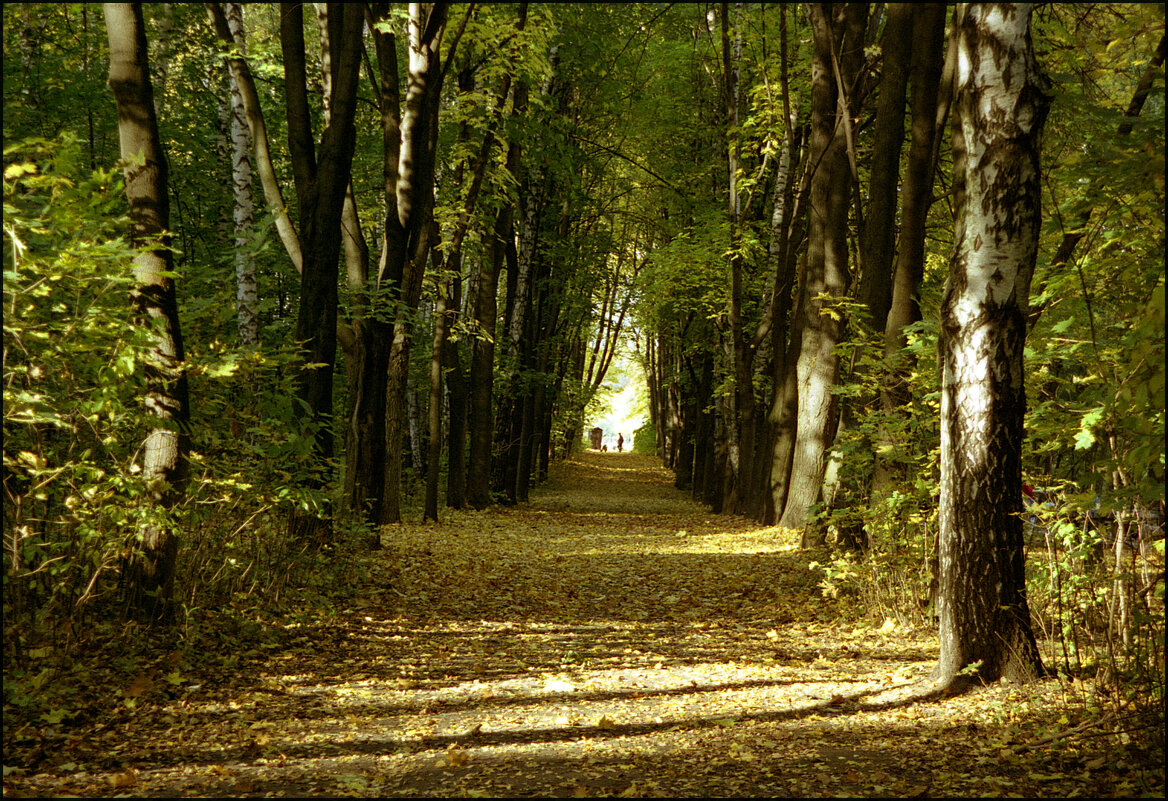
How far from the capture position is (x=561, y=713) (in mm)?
5062

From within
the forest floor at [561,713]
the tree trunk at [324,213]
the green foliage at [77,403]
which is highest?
the tree trunk at [324,213]

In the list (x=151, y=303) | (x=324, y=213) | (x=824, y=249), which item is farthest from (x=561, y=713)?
(x=824, y=249)

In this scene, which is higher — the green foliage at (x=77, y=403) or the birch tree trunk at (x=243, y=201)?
the birch tree trunk at (x=243, y=201)

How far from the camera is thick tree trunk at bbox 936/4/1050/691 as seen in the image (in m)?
4.63

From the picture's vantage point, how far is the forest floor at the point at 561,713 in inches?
153

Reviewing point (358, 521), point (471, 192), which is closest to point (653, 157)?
point (471, 192)

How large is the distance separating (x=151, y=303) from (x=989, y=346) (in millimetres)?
5161

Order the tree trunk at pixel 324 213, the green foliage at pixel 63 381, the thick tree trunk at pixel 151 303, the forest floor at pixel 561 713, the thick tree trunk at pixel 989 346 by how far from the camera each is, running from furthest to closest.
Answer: the tree trunk at pixel 324 213 < the thick tree trunk at pixel 151 303 < the thick tree trunk at pixel 989 346 < the green foliage at pixel 63 381 < the forest floor at pixel 561 713

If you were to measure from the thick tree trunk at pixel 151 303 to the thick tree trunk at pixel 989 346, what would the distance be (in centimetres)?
483

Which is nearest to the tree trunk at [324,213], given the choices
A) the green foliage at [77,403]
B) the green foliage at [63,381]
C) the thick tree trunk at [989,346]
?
the green foliage at [77,403]

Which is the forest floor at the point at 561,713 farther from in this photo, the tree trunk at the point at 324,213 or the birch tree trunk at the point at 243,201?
the birch tree trunk at the point at 243,201

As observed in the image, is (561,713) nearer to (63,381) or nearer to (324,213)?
(63,381)

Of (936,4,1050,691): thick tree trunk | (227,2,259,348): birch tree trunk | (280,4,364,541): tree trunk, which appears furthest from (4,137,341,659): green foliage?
(227,2,259,348): birch tree trunk

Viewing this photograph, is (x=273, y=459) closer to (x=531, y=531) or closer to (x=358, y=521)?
(x=358, y=521)
